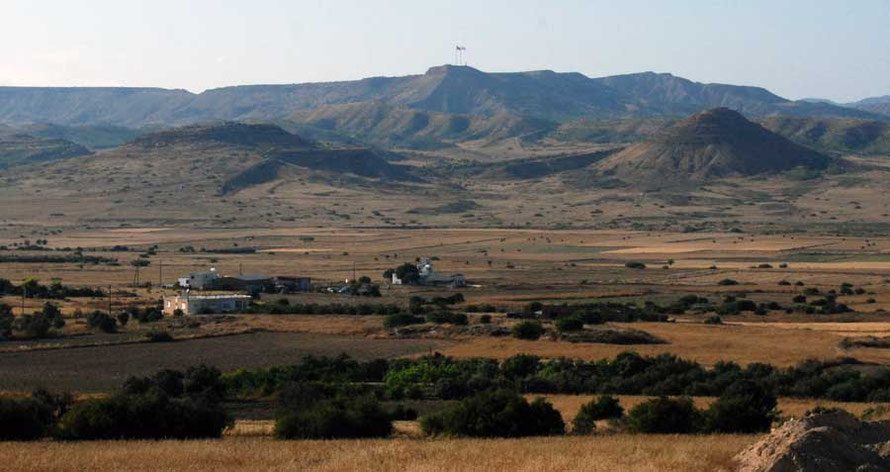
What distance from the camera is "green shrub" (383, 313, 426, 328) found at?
53.7 meters

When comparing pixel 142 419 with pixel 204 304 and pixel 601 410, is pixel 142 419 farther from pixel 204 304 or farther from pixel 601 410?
pixel 204 304

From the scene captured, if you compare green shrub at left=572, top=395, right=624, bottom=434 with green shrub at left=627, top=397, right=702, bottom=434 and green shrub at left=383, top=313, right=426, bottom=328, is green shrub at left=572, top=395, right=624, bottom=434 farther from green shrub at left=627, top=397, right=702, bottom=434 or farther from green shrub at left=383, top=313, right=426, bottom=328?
green shrub at left=383, top=313, right=426, bottom=328

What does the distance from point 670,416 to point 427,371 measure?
13.8 metres

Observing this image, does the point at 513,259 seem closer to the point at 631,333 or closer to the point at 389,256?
the point at 389,256

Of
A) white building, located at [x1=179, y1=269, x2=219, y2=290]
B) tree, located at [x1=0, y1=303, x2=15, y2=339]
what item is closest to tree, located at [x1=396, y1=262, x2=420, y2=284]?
white building, located at [x1=179, y1=269, x2=219, y2=290]

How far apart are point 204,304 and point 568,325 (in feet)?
60.1

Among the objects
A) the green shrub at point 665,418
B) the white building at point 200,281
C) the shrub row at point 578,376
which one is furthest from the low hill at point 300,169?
the green shrub at point 665,418

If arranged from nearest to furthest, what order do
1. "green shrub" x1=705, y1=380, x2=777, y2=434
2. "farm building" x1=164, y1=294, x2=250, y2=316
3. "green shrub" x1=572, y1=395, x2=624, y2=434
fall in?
"green shrub" x1=705, y1=380, x2=777, y2=434 < "green shrub" x1=572, y1=395, x2=624, y2=434 < "farm building" x1=164, y1=294, x2=250, y2=316

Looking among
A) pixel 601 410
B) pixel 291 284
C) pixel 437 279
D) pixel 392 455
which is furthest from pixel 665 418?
pixel 437 279

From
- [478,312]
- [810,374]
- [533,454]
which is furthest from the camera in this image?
[478,312]

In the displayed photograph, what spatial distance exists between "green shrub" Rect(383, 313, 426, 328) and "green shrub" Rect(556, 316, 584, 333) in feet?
20.9

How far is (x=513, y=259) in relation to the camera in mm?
98375

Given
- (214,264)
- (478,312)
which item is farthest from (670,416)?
(214,264)

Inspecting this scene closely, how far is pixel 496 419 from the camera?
2572 centimetres
